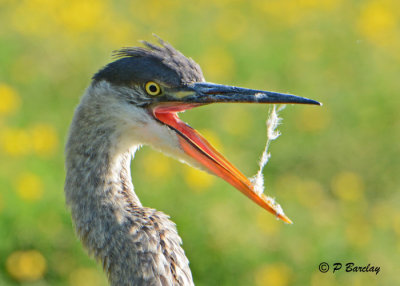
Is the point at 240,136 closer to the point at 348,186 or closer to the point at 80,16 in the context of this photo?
the point at 348,186

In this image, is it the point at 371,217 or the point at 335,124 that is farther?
the point at 335,124

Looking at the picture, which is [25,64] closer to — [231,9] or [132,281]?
[231,9]

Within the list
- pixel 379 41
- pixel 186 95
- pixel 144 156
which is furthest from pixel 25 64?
pixel 186 95

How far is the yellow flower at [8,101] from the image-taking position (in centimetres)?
539

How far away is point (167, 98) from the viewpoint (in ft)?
8.94

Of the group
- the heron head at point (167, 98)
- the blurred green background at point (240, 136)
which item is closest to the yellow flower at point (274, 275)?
the blurred green background at point (240, 136)

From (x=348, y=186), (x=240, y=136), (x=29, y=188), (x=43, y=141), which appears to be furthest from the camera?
(x=240, y=136)

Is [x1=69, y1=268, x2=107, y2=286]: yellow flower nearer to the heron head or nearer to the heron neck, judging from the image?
the heron neck

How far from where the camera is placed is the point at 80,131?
106 inches

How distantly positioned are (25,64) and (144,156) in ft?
5.41

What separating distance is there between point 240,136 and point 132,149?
3015mm

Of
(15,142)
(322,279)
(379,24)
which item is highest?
(379,24)

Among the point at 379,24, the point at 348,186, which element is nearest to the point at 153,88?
the point at 348,186

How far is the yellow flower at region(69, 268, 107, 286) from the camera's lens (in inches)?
165
